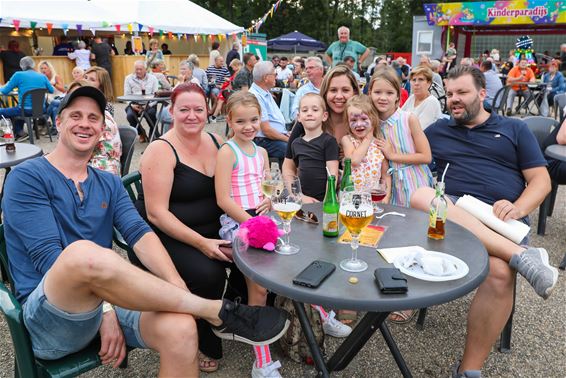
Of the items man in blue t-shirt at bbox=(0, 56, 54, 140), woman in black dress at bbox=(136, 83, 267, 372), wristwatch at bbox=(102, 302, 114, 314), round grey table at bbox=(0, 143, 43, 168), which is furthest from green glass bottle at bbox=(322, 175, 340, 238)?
man in blue t-shirt at bbox=(0, 56, 54, 140)

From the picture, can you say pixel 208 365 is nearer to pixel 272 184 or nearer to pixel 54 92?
pixel 272 184

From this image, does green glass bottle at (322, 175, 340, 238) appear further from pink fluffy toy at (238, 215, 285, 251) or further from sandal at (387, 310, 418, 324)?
sandal at (387, 310, 418, 324)

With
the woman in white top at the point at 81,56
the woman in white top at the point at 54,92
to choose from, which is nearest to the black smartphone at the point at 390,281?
the woman in white top at the point at 54,92

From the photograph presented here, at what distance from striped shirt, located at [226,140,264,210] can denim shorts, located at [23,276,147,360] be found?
1082mm

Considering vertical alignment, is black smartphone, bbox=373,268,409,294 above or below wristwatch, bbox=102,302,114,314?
above

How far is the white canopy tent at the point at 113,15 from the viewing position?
31.7 feet

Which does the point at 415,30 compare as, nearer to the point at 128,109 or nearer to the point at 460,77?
the point at 128,109

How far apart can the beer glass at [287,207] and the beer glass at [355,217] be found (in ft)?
0.80

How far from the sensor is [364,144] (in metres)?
2.82

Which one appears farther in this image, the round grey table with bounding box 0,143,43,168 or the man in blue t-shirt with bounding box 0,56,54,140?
the man in blue t-shirt with bounding box 0,56,54,140

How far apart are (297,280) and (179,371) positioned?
582 millimetres

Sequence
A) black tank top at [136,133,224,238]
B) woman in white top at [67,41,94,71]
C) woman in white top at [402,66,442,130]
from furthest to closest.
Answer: woman in white top at [67,41,94,71], woman in white top at [402,66,442,130], black tank top at [136,133,224,238]

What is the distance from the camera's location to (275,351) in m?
2.40

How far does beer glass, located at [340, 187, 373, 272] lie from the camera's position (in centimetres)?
156
